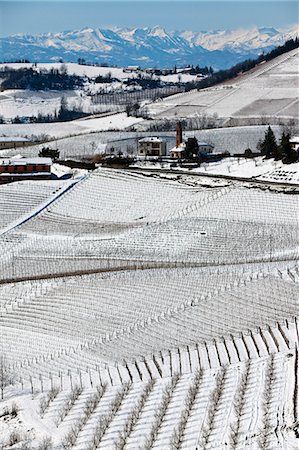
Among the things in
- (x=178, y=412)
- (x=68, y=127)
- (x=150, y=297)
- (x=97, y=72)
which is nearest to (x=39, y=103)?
(x=68, y=127)

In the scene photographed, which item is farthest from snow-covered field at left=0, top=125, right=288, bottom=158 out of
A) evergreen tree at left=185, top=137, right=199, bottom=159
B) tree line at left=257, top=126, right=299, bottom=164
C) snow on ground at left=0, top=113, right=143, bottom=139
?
snow on ground at left=0, top=113, right=143, bottom=139

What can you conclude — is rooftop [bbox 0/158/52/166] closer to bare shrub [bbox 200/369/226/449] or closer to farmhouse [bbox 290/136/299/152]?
farmhouse [bbox 290/136/299/152]

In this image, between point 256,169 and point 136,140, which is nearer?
point 256,169

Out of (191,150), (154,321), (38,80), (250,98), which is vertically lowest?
(154,321)

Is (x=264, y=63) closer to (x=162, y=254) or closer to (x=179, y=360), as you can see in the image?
(x=162, y=254)

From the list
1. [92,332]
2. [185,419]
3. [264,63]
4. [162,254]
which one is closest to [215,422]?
[185,419]

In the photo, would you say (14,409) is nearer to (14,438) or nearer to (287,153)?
(14,438)

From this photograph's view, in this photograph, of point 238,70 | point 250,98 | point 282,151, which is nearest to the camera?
point 282,151
